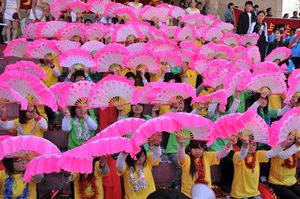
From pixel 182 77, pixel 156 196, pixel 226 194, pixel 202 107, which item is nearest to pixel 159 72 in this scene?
pixel 182 77

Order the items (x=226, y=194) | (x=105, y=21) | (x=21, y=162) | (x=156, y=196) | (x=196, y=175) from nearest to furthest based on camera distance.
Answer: (x=156, y=196) < (x=21, y=162) < (x=196, y=175) < (x=226, y=194) < (x=105, y=21)

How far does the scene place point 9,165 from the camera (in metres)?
3.68

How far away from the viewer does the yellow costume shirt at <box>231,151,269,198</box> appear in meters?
4.48

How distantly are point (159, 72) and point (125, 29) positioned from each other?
175 centimetres

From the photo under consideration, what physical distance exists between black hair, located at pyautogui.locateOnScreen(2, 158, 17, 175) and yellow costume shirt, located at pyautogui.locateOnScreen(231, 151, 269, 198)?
2293mm

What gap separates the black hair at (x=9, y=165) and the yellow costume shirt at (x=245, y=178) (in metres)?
2.29

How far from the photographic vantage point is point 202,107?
5.13m

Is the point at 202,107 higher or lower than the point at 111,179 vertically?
higher

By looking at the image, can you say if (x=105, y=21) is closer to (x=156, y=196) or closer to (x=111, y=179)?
(x=111, y=179)

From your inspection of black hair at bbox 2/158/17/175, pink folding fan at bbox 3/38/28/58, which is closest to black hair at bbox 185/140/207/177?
black hair at bbox 2/158/17/175

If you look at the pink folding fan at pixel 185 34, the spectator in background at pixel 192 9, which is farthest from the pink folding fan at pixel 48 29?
the spectator in background at pixel 192 9

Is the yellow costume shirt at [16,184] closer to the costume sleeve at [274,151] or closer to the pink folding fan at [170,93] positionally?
the pink folding fan at [170,93]

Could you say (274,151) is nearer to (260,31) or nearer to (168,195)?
(168,195)

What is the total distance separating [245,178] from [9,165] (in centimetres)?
244
